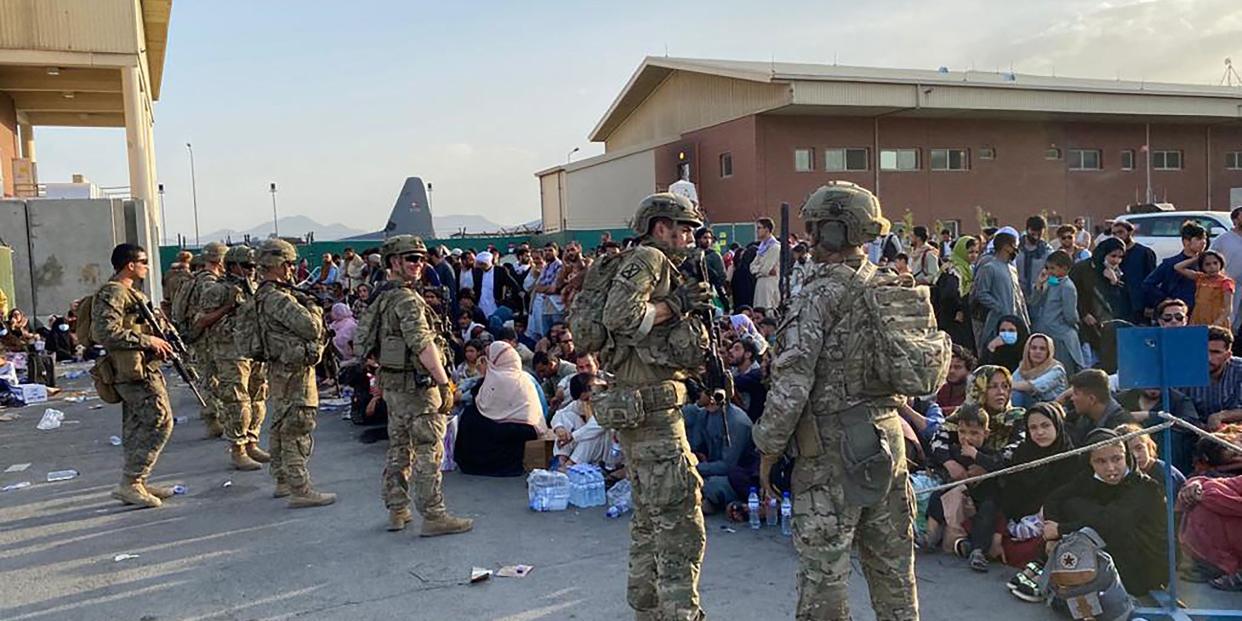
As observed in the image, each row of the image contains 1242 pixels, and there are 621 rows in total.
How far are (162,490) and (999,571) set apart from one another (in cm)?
616

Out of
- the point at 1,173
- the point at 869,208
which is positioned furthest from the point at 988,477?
the point at 1,173

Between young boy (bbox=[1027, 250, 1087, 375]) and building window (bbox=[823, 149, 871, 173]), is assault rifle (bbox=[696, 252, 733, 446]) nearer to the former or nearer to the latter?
young boy (bbox=[1027, 250, 1087, 375])

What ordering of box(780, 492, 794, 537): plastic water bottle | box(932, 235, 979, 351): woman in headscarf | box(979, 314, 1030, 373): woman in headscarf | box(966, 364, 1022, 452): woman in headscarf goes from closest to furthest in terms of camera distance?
box(966, 364, 1022, 452): woman in headscarf, box(780, 492, 794, 537): plastic water bottle, box(979, 314, 1030, 373): woman in headscarf, box(932, 235, 979, 351): woman in headscarf

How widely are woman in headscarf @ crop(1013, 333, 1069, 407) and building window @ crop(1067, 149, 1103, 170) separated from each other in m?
25.3

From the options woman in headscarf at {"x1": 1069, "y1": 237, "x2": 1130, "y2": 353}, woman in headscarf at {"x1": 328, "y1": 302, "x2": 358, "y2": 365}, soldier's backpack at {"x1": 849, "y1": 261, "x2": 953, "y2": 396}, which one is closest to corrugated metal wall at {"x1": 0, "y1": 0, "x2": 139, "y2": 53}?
woman in headscarf at {"x1": 328, "y1": 302, "x2": 358, "y2": 365}

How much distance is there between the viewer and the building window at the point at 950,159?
26719 mm

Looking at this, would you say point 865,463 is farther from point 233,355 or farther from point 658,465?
point 233,355

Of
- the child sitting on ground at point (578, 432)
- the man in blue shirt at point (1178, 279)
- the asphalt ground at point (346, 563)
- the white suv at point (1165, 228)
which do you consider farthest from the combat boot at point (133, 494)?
the white suv at point (1165, 228)

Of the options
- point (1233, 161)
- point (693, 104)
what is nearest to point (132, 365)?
point (693, 104)

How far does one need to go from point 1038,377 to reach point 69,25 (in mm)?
23251

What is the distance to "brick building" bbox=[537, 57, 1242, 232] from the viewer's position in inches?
966

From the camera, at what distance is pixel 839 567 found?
330 centimetres

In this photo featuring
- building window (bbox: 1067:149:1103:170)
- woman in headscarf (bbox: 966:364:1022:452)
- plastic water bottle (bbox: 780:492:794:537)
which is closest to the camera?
woman in headscarf (bbox: 966:364:1022:452)

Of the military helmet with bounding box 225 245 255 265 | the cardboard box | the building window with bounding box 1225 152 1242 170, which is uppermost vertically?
the building window with bounding box 1225 152 1242 170
